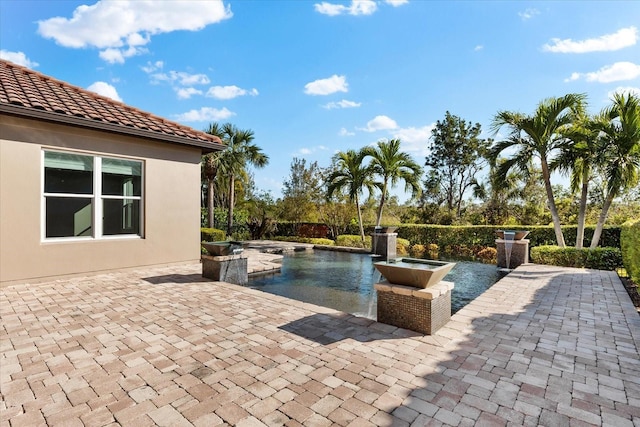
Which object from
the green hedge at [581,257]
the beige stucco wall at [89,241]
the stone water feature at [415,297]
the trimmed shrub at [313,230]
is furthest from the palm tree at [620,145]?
the trimmed shrub at [313,230]

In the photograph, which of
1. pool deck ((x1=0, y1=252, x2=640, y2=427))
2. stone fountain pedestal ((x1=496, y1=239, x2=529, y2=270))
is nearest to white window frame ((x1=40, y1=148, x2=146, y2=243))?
pool deck ((x1=0, y1=252, x2=640, y2=427))

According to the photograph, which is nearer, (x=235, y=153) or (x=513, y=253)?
(x=513, y=253)

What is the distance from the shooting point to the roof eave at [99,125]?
21.0 feet

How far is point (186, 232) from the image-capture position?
957 cm

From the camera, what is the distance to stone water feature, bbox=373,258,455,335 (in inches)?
169

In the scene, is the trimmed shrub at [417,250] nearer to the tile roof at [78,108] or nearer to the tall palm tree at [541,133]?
the tall palm tree at [541,133]

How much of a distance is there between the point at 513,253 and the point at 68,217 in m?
13.8

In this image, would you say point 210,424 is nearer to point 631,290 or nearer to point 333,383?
point 333,383

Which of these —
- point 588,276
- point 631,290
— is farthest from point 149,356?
point 588,276

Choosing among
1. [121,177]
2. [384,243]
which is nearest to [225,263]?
[121,177]

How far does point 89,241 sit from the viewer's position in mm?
7680

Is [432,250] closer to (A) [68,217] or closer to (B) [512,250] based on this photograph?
(B) [512,250]

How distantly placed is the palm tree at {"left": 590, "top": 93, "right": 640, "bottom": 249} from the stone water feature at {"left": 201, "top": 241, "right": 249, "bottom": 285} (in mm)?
11650

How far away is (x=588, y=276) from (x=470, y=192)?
22.6 meters
